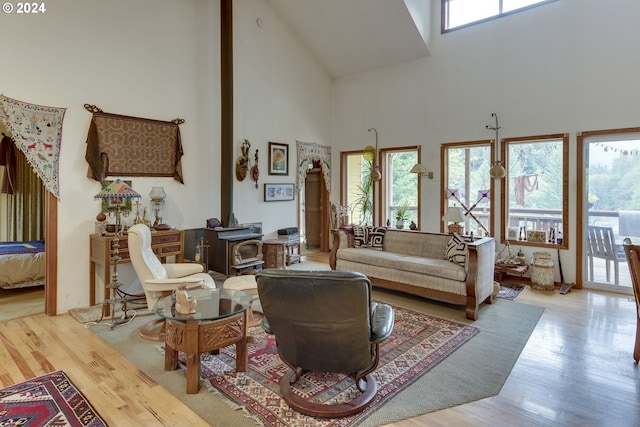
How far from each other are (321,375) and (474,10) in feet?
20.1

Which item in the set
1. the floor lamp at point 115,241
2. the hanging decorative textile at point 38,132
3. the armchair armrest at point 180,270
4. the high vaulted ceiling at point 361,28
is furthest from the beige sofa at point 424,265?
the hanging decorative textile at point 38,132

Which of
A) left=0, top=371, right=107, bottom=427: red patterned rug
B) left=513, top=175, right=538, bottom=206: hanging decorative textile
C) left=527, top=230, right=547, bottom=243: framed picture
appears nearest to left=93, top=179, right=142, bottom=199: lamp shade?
left=0, top=371, right=107, bottom=427: red patterned rug

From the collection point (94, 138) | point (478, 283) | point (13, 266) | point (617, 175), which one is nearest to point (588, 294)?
point (617, 175)

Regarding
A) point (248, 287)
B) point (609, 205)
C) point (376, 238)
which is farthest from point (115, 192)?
point (609, 205)

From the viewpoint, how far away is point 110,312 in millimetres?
4230

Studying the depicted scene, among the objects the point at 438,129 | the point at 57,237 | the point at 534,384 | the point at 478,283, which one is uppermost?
the point at 438,129

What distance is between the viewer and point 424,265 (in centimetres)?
446

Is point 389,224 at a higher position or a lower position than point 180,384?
higher

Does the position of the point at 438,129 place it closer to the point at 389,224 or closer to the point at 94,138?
the point at 389,224

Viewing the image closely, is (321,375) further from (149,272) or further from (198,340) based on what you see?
(149,272)

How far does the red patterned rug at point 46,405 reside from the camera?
2270mm

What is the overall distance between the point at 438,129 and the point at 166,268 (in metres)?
4.93

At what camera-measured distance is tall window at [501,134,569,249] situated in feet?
17.8

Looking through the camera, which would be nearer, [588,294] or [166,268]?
[166,268]
